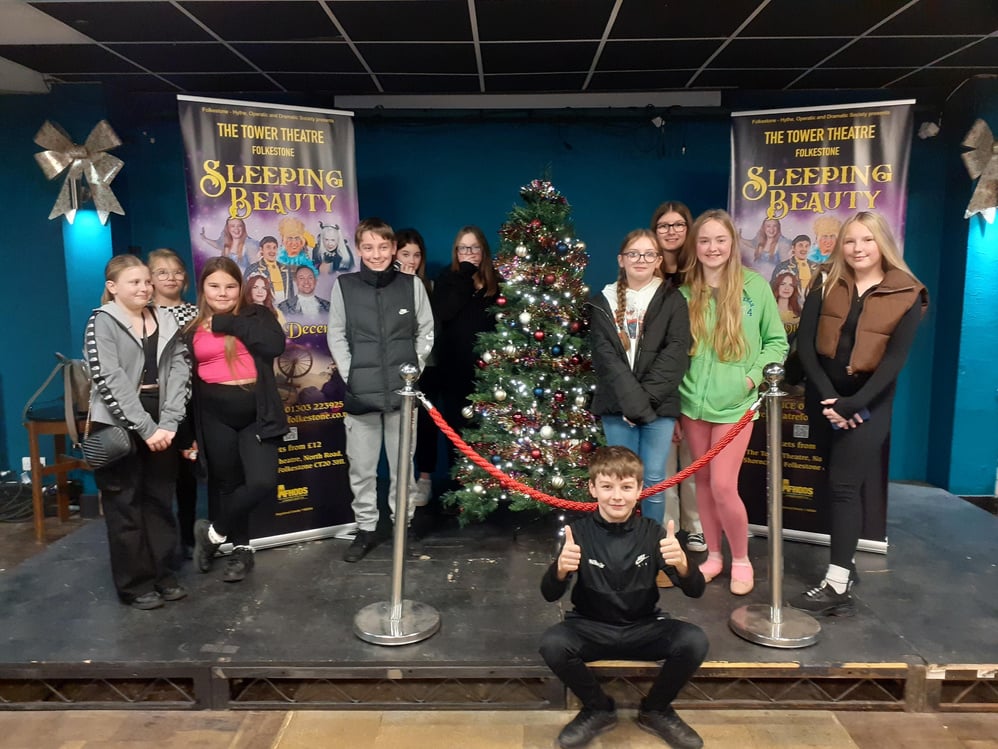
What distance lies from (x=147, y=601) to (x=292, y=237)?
2.07 m

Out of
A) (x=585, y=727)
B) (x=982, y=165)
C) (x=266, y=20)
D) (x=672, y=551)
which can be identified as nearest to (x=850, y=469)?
(x=672, y=551)

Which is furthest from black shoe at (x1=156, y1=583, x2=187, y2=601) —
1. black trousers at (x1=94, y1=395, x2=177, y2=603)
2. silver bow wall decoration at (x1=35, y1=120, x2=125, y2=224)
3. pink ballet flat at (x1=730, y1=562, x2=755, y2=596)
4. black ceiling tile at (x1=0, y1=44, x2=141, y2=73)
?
black ceiling tile at (x1=0, y1=44, x2=141, y2=73)

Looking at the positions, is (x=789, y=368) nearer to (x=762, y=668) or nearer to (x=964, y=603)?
(x=964, y=603)

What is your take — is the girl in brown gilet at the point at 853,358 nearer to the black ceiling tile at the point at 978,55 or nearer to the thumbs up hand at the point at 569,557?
the thumbs up hand at the point at 569,557

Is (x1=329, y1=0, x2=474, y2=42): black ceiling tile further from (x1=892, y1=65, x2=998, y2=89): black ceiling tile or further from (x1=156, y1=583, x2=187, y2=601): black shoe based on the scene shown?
(x1=892, y1=65, x2=998, y2=89): black ceiling tile

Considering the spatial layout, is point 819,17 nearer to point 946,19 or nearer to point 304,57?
point 946,19

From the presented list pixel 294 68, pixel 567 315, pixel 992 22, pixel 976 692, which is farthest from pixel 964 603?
pixel 294 68

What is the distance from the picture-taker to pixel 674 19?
12.2 ft

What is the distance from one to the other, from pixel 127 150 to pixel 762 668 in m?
5.47

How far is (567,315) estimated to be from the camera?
392 cm

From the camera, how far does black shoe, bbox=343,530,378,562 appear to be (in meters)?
3.78

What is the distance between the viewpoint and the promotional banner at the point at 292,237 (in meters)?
3.81

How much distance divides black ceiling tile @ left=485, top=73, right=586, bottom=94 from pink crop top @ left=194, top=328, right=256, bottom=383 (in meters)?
2.71

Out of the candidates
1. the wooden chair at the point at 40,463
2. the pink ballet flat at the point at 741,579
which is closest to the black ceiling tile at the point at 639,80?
the pink ballet flat at the point at 741,579
